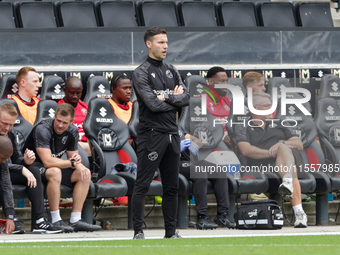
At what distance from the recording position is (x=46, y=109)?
22.4ft

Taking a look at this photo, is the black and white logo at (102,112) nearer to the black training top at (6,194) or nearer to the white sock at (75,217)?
the white sock at (75,217)

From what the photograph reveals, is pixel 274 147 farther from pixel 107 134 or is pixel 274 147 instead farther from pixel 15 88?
pixel 15 88

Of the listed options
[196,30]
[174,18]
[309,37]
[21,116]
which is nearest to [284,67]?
[309,37]

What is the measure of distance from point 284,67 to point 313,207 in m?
2.36

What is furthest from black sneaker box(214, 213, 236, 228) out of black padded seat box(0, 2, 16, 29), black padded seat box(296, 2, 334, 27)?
black padded seat box(296, 2, 334, 27)

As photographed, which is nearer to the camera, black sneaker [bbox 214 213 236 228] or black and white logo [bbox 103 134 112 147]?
black sneaker [bbox 214 213 236 228]

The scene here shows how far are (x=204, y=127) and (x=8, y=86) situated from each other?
2.14 m

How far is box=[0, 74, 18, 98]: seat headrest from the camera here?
7066 millimetres

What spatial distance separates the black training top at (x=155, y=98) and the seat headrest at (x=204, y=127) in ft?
6.86

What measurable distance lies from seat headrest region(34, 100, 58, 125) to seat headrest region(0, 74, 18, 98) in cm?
44

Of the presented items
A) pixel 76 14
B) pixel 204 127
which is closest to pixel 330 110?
pixel 204 127

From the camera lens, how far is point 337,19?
1153 cm

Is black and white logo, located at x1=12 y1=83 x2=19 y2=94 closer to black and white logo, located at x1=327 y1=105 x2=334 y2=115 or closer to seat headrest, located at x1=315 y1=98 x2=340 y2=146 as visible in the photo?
seat headrest, located at x1=315 y1=98 x2=340 y2=146

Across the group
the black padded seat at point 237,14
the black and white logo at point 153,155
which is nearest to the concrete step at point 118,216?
the black and white logo at point 153,155
